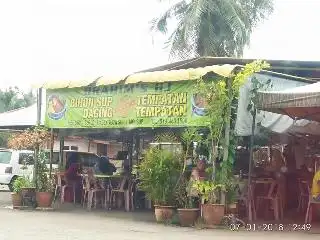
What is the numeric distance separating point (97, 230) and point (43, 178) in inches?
161

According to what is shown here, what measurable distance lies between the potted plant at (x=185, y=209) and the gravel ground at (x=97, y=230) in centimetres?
33

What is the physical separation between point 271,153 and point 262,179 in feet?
4.91

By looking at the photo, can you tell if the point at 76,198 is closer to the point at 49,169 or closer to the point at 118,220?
the point at 49,169

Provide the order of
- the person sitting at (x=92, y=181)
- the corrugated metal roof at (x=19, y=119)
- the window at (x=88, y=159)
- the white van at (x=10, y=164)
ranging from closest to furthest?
1. the person sitting at (x=92, y=181)
2. the corrugated metal roof at (x=19, y=119)
3. the window at (x=88, y=159)
4. the white van at (x=10, y=164)

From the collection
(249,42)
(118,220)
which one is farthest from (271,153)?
(249,42)

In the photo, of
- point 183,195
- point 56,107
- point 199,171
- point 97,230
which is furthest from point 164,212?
point 56,107

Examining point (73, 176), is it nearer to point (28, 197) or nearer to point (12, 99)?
point (28, 197)

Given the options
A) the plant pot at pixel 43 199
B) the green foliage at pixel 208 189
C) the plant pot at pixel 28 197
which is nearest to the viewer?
the green foliage at pixel 208 189

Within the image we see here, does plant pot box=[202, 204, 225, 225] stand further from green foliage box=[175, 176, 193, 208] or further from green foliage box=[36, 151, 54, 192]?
green foliage box=[36, 151, 54, 192]

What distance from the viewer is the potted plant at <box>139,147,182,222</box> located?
10.9 m

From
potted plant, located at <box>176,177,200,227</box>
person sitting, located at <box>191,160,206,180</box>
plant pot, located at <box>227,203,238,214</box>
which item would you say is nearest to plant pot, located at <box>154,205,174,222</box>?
potted plant, located at <box>176,177,200,227</box>

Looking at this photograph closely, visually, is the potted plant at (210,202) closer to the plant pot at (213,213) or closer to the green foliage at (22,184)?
the plant pot at (213,213)

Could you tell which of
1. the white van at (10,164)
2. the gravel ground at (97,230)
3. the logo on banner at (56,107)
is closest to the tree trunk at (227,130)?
the gravel ground at (97,230)

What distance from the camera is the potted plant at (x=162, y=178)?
10.9 metres
